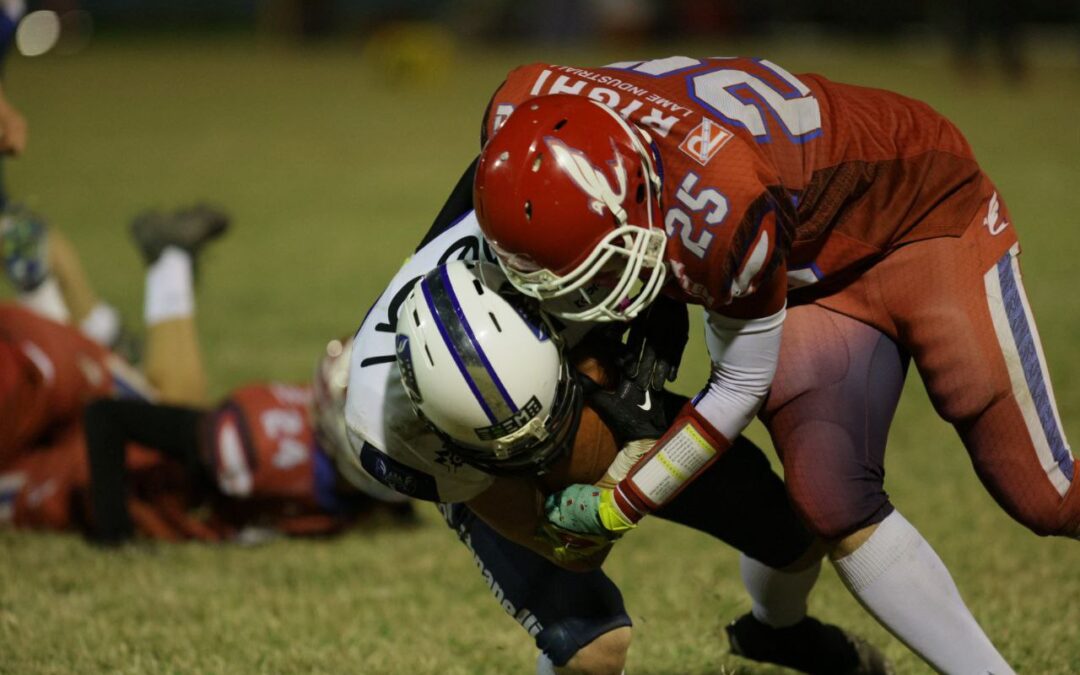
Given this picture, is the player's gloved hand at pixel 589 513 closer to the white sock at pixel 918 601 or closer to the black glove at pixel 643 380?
the black glove at pixel 643 380

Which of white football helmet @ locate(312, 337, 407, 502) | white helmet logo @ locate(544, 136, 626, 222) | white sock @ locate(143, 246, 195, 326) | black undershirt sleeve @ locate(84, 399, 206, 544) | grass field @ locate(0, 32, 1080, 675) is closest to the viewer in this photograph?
white helmet logo @ locate(544, 136, 626, 222)

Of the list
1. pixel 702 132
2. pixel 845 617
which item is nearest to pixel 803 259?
pixel 702 132

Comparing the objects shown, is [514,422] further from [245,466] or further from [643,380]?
[245,466]

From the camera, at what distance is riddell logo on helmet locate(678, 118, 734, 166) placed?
9.00 ft

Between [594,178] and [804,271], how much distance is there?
65 cm

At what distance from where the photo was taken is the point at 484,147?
2.92 meters

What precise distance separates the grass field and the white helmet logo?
1.39m

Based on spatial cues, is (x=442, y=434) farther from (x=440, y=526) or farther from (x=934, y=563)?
(x=440, y=526)

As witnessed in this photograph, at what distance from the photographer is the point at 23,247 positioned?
234 inches

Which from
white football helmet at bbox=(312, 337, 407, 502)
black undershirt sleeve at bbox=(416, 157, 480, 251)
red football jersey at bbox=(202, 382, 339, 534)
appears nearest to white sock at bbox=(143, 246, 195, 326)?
red football jersey at bbox=(202, 382, 339, 534)

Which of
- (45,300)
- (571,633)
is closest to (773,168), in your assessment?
(571,633)

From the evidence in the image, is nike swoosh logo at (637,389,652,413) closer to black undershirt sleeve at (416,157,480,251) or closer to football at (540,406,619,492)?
football at (540,406,619,492)

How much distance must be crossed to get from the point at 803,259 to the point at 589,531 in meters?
0.78

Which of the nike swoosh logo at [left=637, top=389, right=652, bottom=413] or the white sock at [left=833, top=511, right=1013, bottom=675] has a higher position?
the nike swoosh logo at [left=637, top=389, right=652, bottom=413]
